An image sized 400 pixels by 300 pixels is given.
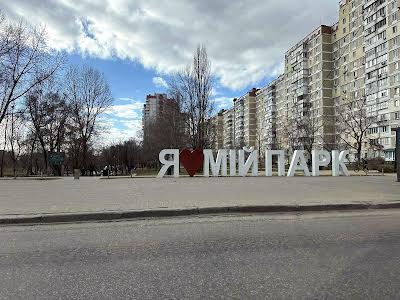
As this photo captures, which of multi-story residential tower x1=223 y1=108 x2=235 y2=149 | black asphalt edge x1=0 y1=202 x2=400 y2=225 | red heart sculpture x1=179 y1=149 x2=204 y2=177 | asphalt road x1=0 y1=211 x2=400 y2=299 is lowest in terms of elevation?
asphalt road x1=0 y1=211 x2=400 y2=299

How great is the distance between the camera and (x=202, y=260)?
5.72 m

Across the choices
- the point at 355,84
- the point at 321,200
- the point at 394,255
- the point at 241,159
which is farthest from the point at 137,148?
the point at 394,255

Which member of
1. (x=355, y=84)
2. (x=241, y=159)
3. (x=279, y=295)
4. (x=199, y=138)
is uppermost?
(x=355, y=84)

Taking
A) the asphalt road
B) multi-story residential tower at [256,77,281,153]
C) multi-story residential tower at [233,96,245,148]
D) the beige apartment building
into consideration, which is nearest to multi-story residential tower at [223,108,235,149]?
multi-story residential tower at [233,96,245,148]

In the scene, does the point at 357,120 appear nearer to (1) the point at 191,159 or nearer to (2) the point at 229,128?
(1) the point at 191,159

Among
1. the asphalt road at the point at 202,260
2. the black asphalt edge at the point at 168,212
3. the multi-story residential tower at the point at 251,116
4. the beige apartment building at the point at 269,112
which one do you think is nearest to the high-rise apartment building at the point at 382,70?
the beige apartment building at the point at 269,112

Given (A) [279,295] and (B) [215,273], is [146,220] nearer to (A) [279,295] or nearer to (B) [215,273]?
(B) [215,273]

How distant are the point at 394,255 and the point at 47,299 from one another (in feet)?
16.1

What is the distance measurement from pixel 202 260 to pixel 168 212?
4.36 m

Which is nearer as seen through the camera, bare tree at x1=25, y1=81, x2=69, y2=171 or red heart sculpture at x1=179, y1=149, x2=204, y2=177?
red heart sculpture at x1=179, y1=149, x2=204, y2=177

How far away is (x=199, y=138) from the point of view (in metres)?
43.2

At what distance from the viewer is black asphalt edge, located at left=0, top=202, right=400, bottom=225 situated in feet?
30.3

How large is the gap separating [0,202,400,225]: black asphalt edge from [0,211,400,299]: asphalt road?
0.64 metres

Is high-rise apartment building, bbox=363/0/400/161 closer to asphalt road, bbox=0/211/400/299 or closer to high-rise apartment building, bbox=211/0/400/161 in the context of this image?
high-rise apartment building, bbox=211/0/400/161
